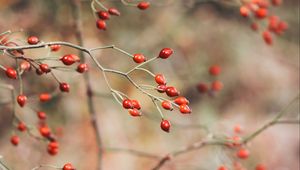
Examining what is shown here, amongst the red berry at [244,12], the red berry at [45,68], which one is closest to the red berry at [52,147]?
the red berry at [45,68]

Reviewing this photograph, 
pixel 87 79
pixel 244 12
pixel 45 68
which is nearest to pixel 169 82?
pixel 87 79

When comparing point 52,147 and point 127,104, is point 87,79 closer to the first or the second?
point 52,147

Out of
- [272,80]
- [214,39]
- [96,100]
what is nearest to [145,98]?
[96,100]

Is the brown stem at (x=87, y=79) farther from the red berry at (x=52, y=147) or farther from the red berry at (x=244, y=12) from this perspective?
the red berry at (x=244, y=12)

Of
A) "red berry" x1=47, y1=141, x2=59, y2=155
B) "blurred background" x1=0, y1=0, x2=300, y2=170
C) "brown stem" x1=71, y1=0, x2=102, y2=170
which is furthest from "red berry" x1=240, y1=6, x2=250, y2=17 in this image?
"red berry" x1=47, y1=141, x2=59, y2=155

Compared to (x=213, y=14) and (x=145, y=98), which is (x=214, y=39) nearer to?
(x=213, y=14)

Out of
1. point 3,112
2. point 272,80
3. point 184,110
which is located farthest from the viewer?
point 272,80

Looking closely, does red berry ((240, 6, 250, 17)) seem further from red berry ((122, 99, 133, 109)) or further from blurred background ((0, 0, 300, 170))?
red berry ((122, 99, 133, 109))

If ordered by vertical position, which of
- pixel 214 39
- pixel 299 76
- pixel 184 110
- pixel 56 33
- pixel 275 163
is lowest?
A: pixel 275 163
